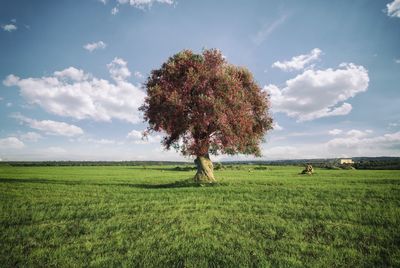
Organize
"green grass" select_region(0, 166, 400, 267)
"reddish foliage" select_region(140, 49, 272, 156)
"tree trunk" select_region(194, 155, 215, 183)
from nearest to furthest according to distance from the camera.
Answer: "green grass" select_region(0, 166, 400, 267) → "reddish foliage" select_region(140, 49, 272, 156) → "tree trunk" select_region(194, 155, 215, 183)

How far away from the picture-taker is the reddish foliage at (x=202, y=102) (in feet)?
94.4

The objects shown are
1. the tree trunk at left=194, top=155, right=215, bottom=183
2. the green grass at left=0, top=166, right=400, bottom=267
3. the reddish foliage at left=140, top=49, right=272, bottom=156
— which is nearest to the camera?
the green grass at left=0, top=166, right=400, bottom=267

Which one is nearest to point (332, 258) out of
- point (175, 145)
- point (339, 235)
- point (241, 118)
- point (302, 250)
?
point (302, 250)

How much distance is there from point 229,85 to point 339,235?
21003 mm

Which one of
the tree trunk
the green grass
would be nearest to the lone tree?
the tree trunk

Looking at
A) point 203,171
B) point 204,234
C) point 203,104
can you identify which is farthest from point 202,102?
point 204,234

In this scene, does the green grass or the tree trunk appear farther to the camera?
the tree trunk

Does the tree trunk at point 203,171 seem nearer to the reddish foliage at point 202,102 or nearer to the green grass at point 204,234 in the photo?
the reddish foliage at point 202,102

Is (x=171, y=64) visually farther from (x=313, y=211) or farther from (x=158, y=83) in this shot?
(x=313, y=211)

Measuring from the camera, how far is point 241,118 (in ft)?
97.3

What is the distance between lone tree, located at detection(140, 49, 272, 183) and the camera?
28812 mm

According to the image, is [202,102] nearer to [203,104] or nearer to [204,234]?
[203,104]

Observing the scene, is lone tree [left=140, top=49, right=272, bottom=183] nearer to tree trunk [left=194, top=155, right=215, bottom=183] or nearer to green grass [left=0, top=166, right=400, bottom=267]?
tree trunk [left=194, top=155, right=215, bottom=183]

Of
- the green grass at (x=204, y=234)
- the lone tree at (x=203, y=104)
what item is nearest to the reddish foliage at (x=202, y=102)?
the lone tree at (x=203, y=104)
